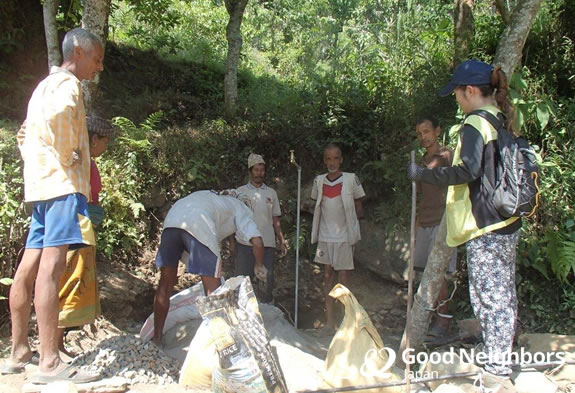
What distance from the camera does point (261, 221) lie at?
5426 mm

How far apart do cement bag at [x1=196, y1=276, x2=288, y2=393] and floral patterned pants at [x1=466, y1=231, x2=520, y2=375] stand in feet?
4.12

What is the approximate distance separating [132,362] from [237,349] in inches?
37.3

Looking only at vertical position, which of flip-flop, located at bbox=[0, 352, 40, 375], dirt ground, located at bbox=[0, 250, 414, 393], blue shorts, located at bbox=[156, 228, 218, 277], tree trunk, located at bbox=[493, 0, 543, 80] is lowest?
dirt ground, located at bbox=[0, 250, 414, 393]

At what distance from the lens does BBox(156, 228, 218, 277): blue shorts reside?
392 centimetres

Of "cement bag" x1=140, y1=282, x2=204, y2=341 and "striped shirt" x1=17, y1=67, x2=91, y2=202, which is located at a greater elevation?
"striped shirt" x1=17, y1=67, x2=91, y2=202

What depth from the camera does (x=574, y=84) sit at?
6.39 metres

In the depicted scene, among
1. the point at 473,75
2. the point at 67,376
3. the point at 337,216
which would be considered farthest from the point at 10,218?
the point at 473,75

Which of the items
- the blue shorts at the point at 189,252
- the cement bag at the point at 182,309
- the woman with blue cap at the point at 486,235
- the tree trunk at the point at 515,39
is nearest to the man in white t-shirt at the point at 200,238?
the blue shorts at the point at 189,252

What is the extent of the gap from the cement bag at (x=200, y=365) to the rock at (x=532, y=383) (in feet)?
6.14

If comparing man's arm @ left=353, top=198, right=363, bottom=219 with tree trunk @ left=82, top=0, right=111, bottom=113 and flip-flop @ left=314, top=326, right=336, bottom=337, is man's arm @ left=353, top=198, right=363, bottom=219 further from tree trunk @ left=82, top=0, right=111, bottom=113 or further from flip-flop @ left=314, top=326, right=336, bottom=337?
Result: tree trunk @ left=82, top=0, right=111, bottom=113

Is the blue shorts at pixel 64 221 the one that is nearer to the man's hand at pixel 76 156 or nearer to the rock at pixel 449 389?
the man's hand at pixel 76 156

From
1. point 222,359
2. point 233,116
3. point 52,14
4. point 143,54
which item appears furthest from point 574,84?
point 143,54

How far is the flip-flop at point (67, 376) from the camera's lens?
296 centimetres

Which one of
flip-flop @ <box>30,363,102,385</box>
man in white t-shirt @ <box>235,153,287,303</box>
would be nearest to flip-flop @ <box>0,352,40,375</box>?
flip-flop @ <box>30,363,102,385</box>
